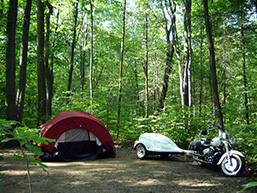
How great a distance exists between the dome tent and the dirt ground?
1.05m

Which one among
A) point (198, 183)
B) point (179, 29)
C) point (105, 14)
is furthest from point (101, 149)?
point (179, 29)

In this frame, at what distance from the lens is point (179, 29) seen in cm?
1934

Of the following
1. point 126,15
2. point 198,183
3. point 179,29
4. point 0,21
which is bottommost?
point 198,183

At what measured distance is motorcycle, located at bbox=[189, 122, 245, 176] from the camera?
5664 mm

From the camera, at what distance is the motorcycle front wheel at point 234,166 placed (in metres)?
5.57

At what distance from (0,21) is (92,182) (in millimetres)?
9789

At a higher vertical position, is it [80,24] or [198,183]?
[80,24]

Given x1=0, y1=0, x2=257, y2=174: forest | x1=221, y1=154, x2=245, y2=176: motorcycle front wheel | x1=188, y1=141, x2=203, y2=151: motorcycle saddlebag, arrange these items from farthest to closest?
x1=0, y1=0, x2=257, y2=174: forest, x1=188, y1=141, x2=203, y2=151: motorcycle saddlebag, x1=221, y1=154, x2=245, y2=176: motorcycle front wheel

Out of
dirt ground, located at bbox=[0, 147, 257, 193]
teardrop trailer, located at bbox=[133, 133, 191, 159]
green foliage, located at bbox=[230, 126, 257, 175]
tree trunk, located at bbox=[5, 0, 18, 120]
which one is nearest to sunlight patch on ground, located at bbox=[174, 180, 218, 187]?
dirt ground, located at bbox=[0, 147, 257, 193]

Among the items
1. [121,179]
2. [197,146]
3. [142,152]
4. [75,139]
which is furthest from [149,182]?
[75,139]

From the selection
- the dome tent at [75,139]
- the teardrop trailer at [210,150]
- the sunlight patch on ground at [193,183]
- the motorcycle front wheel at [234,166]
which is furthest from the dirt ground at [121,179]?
the dome tent at [75,139]

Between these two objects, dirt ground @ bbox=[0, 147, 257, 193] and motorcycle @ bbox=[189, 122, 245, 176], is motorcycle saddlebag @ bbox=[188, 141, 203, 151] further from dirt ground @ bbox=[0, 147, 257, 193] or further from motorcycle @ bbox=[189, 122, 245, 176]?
dirt ground @ bbox=[0, 147, 257, 193]

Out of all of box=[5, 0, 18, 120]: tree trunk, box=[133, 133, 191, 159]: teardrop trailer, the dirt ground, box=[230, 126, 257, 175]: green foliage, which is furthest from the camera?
box=[5, 0, 18, 120]: tree trunk

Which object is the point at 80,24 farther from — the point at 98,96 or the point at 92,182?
the point at 92,182
